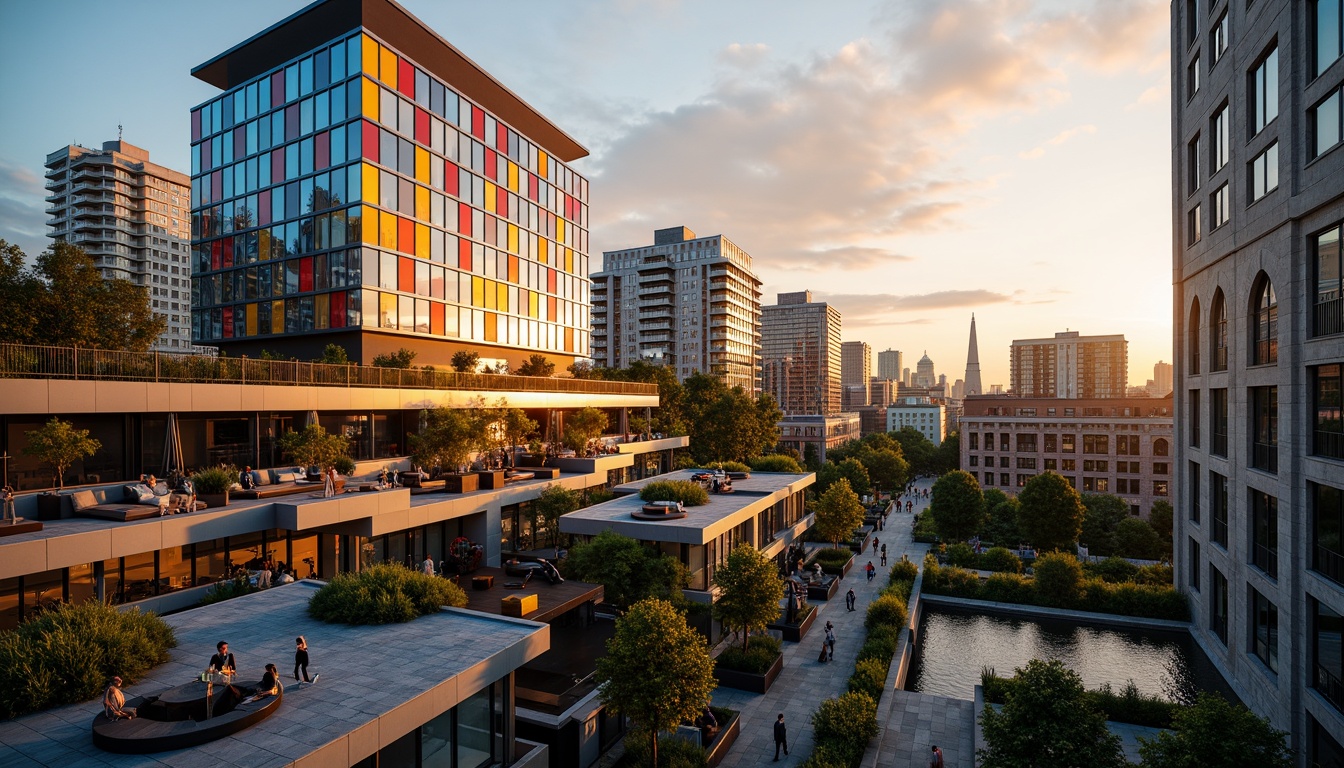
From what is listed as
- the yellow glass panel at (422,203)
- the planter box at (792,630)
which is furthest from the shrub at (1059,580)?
the yellow glass panel at (422,203)

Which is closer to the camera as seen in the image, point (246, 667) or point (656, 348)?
point (246, 667)

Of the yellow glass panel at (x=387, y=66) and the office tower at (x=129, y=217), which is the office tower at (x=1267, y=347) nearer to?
the yellow glass panel at (x=387, y=66)

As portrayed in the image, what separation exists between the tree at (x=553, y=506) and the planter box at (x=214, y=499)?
17.1m

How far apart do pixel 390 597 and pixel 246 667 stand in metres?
4.12

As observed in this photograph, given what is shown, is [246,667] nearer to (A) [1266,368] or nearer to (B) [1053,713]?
(B) [1053,713]

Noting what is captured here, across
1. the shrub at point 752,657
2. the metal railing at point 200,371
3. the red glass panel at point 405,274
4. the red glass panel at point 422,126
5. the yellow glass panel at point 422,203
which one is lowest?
the shrub at point 752,657

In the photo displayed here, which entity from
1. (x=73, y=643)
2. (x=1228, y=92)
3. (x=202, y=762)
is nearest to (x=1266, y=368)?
(x=1228, y=92)

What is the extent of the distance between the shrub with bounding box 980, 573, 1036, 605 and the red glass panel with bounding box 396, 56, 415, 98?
5962 centimetres

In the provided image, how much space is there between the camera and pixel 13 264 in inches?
1524

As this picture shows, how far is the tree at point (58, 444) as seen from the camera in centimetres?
2427

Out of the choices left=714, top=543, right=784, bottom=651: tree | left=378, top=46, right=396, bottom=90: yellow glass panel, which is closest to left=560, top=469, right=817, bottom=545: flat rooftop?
left=714, top=543, right=784, bottom=651: tree

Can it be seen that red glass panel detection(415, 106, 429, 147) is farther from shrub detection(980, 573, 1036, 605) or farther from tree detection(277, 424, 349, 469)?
shrub detection(980, 573, 1036, 605)

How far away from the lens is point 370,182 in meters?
52.9

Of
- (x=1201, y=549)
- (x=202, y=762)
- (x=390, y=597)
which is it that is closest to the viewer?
(x=202, y=762)
